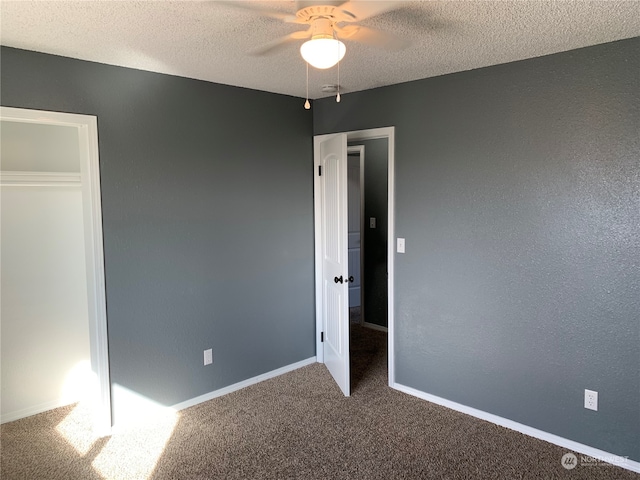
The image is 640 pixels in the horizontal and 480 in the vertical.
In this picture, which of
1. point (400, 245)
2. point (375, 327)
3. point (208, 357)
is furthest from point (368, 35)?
point (375, 327)

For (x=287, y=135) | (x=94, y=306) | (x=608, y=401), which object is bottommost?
(x=608, y=401)

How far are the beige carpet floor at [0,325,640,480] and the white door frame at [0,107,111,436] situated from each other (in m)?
0.30

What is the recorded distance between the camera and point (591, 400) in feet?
8.45

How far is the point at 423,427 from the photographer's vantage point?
293cm

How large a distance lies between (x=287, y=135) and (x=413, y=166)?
44.0 inches

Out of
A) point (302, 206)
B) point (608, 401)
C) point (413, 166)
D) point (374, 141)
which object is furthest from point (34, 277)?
point (608, 401)

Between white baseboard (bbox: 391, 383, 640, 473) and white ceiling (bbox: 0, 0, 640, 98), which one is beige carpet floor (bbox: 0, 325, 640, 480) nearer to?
white baseboard (bbox: 391, 383, 640, 473)

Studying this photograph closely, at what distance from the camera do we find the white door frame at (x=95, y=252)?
105 inches

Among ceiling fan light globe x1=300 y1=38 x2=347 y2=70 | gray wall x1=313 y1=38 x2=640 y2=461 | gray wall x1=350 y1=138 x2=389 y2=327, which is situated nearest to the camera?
ceiling fan light globe x1=300 y1=38 x2=347 y2=70

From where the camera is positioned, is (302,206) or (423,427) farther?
(302,206)

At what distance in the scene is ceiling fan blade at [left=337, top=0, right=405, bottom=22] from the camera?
1.51 meters

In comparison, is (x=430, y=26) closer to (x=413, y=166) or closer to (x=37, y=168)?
(x=413, y=166)

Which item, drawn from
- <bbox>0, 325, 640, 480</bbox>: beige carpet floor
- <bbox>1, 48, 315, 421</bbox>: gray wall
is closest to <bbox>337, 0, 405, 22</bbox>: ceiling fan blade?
<bbox>1, 48, 315, 421</bbox>: gray wall

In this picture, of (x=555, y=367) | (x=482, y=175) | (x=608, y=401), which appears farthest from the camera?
(x=482, y=175)
